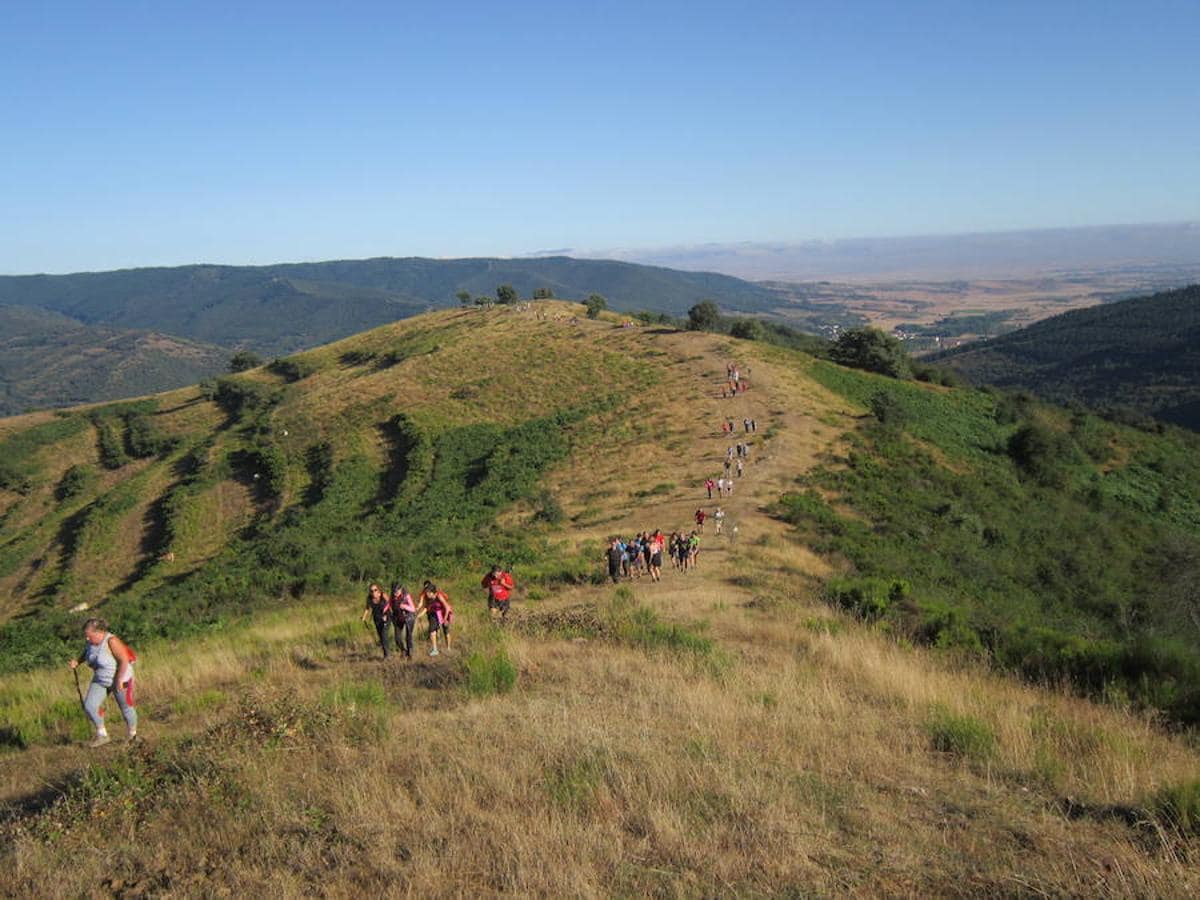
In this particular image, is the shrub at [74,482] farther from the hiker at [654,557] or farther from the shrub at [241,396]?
the hiker at [654,557]

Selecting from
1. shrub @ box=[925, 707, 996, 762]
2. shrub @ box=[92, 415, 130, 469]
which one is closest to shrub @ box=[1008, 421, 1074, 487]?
shrub @ box=[925, 707, 996, 762]

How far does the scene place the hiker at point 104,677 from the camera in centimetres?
671

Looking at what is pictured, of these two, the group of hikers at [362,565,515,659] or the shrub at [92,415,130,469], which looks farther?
the shrub at [92,415,130,469]

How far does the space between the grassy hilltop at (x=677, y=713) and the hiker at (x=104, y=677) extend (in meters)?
0.32

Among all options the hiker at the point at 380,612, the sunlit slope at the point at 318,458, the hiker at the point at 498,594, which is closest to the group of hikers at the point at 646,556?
the hiker at the point at 498,594

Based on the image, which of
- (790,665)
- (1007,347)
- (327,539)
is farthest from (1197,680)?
(1007,347)

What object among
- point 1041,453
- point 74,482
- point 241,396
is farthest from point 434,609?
point 241,396

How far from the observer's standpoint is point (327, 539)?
29078 mm

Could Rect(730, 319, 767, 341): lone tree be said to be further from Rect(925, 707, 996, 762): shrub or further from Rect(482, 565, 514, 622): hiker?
Rect(925, 707, 996, 762): shrub

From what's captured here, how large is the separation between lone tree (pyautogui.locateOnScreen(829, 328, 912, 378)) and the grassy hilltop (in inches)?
829

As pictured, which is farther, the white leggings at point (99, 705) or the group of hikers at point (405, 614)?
the group of hikers at point (405, 614)

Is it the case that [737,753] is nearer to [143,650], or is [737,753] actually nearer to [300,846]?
[300,846]

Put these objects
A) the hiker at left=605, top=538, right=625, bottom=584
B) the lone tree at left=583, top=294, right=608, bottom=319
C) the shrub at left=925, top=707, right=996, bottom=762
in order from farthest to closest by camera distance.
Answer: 1. the lone tree at left=583, top=294, right=608, bottom=319
2. the hiker at left=605, top=538, right=625, bottom=584
3. the shrub at left=925, top=707, right=996, bottom=762

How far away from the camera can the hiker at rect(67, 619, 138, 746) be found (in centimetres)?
671
